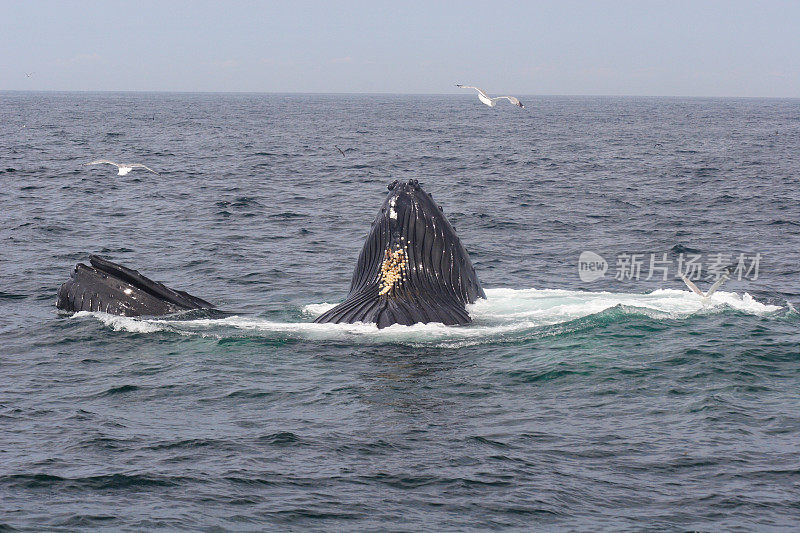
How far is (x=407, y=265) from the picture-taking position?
550 inches

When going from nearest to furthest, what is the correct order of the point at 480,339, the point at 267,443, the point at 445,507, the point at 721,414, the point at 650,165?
the point at 445,507 → the point at 267,443 → the point at 721,414 → the point at 480,339 → the point at 650,165

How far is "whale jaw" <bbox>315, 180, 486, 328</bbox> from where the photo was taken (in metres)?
13.9

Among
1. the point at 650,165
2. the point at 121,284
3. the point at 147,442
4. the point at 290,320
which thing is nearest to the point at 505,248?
the point at 290,320

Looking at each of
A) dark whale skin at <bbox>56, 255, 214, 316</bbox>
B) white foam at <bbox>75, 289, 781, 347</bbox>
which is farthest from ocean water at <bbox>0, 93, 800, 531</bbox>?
dark whale skin at <bbox>56, 255, 214, 316</bbox>

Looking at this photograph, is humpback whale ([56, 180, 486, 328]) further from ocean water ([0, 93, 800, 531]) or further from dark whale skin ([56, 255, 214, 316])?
dark whale skin ([56, 255, 214, 316])

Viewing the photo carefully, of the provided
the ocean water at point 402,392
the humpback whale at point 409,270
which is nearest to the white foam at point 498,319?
the ocean water at point 402,392

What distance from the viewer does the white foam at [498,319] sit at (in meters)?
14.0

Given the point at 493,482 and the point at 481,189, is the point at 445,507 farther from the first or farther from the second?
the point at 481,189

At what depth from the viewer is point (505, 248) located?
2466 cm

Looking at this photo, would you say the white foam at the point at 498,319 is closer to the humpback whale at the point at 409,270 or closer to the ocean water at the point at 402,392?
the ocean water at the point at 402,392

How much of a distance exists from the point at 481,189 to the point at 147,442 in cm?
2906

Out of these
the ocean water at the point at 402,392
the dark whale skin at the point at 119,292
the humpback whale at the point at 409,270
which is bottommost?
the ocean water at the point at 402,392

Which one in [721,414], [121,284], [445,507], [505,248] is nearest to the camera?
[445,507]

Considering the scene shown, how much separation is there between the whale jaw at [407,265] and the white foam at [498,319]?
0.62ft
